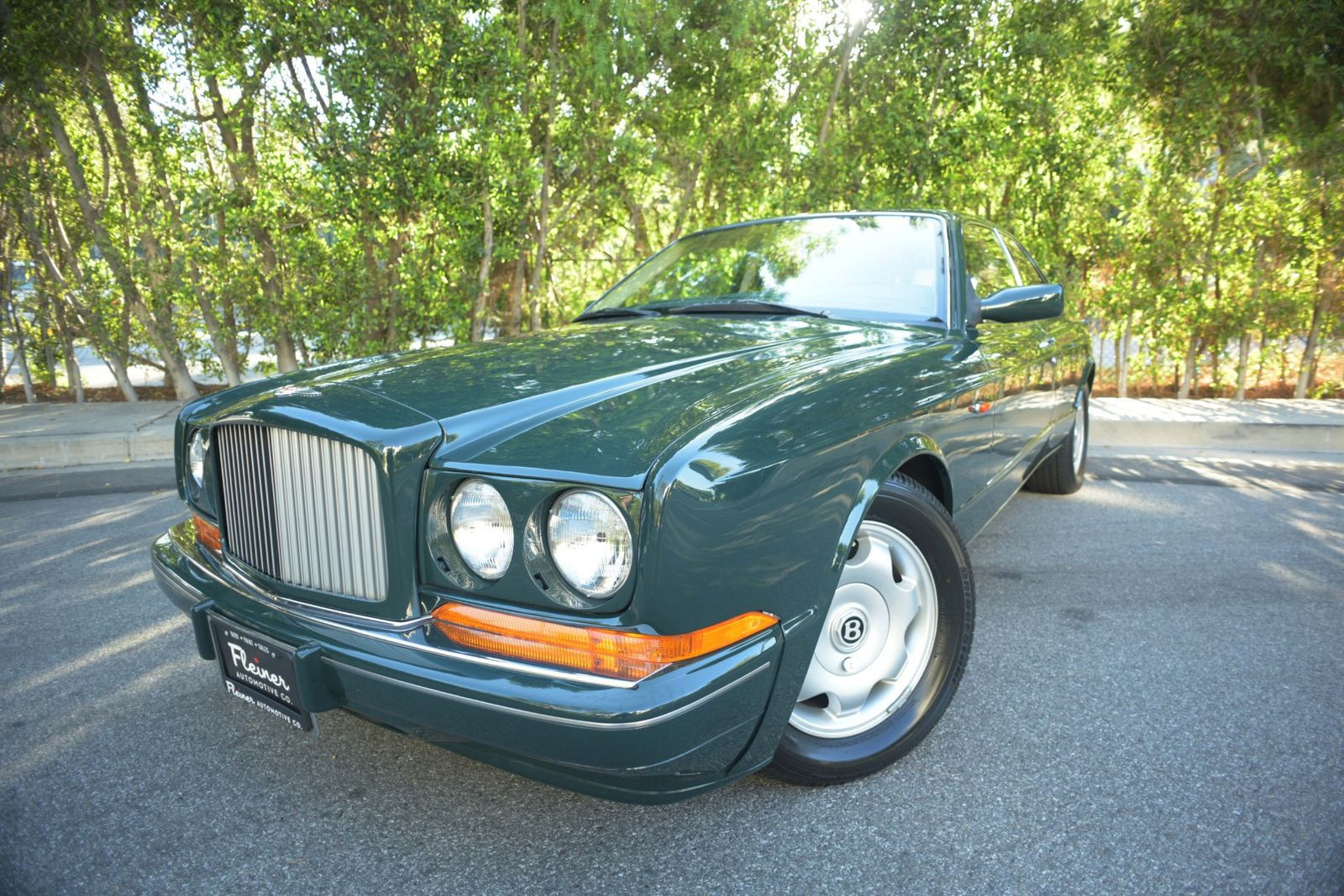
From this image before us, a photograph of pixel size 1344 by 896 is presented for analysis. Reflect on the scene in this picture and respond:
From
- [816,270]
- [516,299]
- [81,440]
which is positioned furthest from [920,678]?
[81,440]

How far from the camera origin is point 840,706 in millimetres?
2029

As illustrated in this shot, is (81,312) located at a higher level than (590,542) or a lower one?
higher

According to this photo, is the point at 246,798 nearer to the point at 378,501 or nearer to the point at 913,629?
the point at 378,501

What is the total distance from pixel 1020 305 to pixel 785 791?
5.68 feet

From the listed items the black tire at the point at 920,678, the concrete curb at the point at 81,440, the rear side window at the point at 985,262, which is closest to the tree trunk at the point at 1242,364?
the rear side window at the point at 985,262

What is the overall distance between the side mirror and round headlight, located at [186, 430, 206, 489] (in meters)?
2.31

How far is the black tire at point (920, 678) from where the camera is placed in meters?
1.89

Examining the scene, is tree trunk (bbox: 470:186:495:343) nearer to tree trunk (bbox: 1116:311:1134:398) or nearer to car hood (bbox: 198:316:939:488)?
car hood (bbox: 198:316:939:488)

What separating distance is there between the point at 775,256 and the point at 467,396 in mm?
1629

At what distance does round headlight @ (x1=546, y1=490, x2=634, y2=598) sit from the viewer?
4.72 feet

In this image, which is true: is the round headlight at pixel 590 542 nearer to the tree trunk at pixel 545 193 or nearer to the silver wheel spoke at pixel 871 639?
the silver wheel spoke at pixel 871 639

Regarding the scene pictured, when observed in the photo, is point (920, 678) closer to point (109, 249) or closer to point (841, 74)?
point (841, 74)

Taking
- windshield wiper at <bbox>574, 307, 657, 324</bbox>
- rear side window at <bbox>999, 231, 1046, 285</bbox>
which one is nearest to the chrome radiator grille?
windshield wiper at <bbox>574, 307, 657, 324</bbox>

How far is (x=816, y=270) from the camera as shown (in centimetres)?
295
